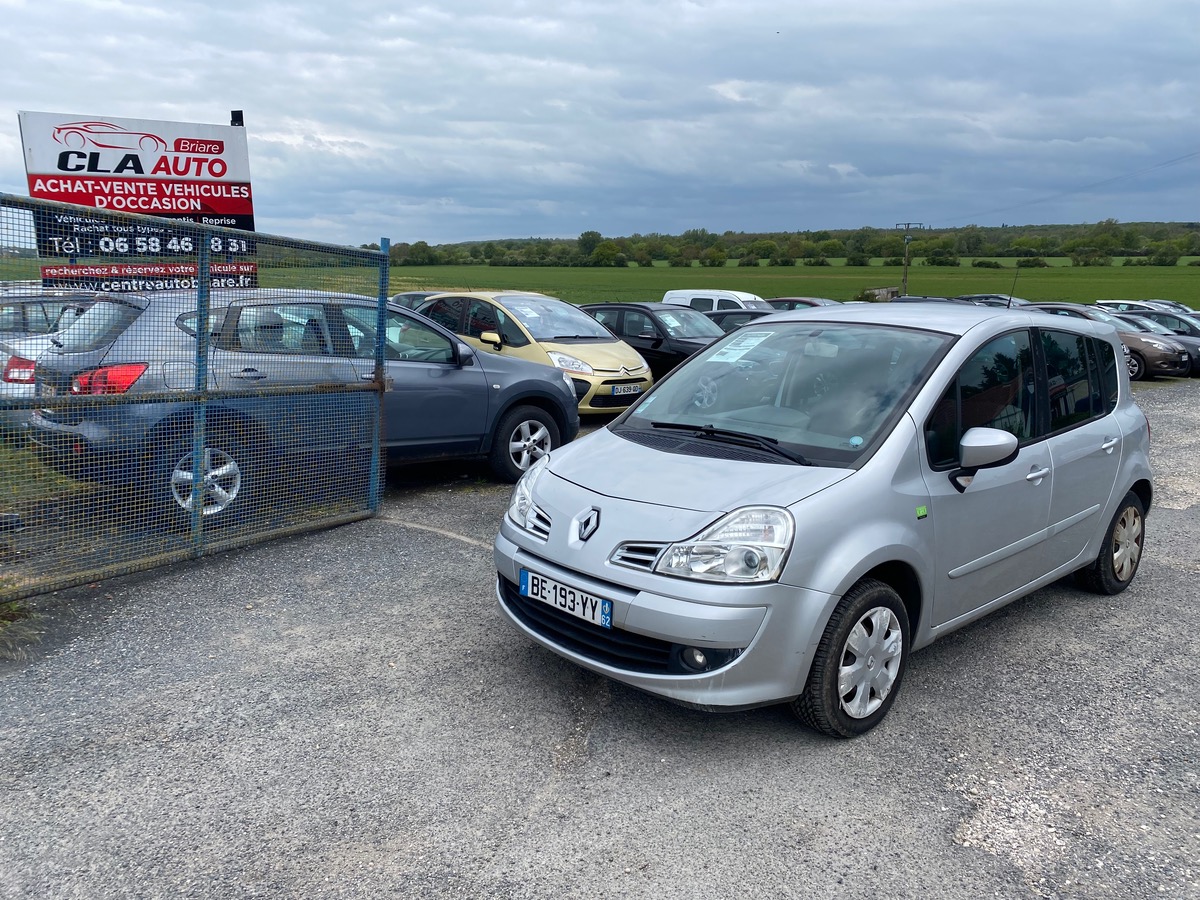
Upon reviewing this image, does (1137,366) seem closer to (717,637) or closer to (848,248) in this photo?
(717,637)

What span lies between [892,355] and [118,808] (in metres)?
3.59

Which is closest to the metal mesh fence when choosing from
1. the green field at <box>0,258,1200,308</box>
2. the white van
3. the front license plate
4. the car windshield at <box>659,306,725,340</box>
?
the front license plate

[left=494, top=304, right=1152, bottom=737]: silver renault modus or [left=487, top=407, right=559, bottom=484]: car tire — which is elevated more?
[left=494, top=304, right=1152, bottom=737]: silver renault modus

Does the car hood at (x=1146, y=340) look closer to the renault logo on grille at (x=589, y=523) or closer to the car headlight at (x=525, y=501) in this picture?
the car headlight at (x=525, y=501)

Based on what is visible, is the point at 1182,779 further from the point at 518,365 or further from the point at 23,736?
the point at 518,365

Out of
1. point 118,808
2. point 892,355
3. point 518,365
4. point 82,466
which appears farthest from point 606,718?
point 518,365

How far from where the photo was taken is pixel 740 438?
160 inches

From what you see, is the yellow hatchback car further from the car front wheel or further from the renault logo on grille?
the car front wheel

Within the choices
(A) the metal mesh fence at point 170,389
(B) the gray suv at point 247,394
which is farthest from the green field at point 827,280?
(A) the metal mesh fence at point 170,389

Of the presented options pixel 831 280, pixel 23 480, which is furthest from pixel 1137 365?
pixel 831 280

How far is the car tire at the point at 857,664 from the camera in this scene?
3.42m

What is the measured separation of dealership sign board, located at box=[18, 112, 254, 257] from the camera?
34.3 feet

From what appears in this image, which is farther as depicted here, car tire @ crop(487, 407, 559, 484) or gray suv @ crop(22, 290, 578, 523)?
car tire @ crop(487, 407, 559, 484)

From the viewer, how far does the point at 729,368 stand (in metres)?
4.70
